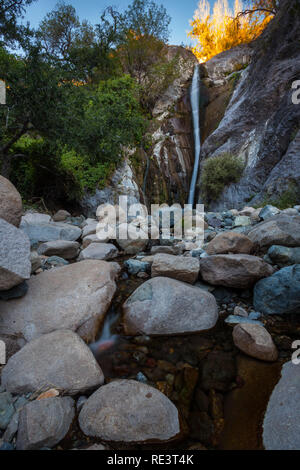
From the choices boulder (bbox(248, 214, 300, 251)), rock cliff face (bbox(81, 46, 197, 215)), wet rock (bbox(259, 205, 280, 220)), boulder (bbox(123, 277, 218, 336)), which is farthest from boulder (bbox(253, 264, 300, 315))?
rock cliff face (bbox(81, 46, 197, 215))

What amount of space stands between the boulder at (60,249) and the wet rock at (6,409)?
2739 millimetres

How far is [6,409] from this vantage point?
4.53ft

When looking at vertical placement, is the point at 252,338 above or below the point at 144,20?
below

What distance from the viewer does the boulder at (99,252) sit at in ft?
13.1

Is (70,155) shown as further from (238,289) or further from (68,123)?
(238,289)

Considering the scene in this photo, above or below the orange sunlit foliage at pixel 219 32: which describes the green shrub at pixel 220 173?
below

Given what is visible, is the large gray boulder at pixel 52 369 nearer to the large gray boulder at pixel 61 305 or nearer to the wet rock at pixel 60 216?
the large gray boulder at pixel 61 305

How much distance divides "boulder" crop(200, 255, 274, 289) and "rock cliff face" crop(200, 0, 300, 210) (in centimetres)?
341

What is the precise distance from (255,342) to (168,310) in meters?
0.83

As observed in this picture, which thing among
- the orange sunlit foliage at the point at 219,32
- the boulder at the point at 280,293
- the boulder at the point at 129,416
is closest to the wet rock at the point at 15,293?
the boulder at the point at 129,416

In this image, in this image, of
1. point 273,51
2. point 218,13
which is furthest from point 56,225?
point 218,13

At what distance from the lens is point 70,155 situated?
721cm

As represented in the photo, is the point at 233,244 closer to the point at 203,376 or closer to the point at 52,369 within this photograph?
the point at 203,376
